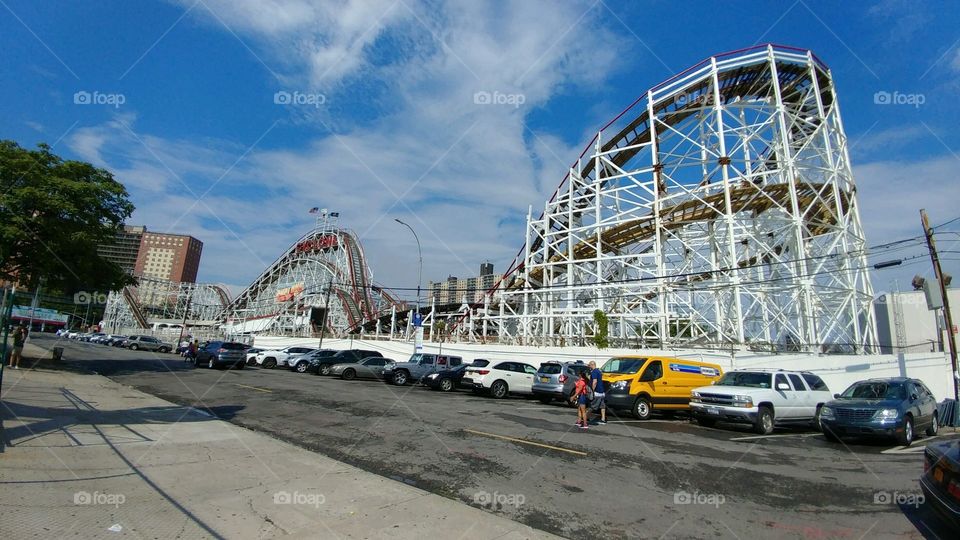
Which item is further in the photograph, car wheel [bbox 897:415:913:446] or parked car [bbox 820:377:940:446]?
car wheel [bbox 897:415:913:446]

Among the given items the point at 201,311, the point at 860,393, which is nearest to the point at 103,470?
the point at 860,393

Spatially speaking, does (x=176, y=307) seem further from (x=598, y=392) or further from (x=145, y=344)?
(x=598, y=392)

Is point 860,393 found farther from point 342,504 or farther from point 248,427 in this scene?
point 248,427

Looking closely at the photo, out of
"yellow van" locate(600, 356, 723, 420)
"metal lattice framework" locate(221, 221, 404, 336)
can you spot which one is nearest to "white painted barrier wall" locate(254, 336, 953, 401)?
"yellow van" locate(600, 356, 723, 420)

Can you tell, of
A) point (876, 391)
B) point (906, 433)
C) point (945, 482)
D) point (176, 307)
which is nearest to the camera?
point (945, 482)

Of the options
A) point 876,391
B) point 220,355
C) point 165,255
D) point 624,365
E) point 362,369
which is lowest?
point 362,369

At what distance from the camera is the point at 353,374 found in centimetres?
2577

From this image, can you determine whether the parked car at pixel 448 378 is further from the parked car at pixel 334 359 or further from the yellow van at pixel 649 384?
the yellow van at pixel 649 384

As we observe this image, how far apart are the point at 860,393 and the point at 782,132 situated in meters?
16.7

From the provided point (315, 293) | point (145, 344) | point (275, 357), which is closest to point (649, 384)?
point (275, 357)

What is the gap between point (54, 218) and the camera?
18.5 m

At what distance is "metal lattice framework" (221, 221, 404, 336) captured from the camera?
51781 mm

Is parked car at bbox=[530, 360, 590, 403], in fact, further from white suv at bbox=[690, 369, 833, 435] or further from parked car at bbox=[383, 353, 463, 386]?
parked car at bbox=[383, 353, 463, 386]

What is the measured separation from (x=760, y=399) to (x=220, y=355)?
2759 cm
